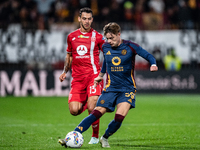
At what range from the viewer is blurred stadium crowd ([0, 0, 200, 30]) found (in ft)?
54.2

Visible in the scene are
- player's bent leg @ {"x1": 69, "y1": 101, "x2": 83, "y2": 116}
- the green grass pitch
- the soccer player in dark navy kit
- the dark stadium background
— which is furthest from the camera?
the dark stadium background

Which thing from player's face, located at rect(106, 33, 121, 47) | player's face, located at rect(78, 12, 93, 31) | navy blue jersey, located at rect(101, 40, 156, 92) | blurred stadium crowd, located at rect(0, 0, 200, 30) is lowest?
navy blue jersey, located at rect(101, 40, 156, 92)

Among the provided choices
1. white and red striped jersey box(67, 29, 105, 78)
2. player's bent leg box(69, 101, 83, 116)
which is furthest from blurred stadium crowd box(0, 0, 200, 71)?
player's bent leg box(69, 101, 83, 116)

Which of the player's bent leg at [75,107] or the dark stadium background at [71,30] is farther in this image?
the dark stadium background at [71,30]

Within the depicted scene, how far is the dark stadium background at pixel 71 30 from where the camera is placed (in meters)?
15.6

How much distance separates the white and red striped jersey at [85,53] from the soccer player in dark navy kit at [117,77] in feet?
2.54

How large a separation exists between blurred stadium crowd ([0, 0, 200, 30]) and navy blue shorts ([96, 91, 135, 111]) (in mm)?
10490

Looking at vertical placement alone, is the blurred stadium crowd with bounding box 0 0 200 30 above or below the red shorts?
above

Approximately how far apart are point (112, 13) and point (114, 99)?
11.5 metres

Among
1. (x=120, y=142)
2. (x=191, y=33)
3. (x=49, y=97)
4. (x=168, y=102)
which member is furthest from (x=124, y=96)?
(x=191, y=33)

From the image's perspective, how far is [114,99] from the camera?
19.0 feet

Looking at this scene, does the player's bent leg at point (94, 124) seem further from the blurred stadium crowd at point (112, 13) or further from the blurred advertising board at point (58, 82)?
the blurred stadium crowd at point (112, 13)

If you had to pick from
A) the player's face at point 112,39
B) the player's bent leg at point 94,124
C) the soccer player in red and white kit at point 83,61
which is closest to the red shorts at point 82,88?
the soccer player in red and white kit at point 83,61

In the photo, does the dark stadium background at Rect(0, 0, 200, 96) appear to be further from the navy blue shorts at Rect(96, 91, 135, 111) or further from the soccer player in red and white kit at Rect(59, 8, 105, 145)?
the navy blue shorts at Rect(96, 91, 135, 111)
